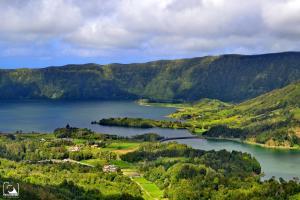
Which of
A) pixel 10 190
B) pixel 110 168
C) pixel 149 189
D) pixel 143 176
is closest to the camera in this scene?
pixel 10 190

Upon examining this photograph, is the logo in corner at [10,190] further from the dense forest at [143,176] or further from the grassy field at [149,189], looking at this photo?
the grassy field at [149,189]

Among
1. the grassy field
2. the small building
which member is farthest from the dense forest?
the small building

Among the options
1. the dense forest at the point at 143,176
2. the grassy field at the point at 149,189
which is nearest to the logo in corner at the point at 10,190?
the dense forest at the point at 143,176

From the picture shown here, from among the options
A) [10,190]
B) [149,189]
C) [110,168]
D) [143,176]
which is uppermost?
[10,190]

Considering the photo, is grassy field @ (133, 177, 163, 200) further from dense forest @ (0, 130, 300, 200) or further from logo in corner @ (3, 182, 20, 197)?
logo in corner @ (3, 182, 20, 197)

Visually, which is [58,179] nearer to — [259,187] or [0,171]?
[0,171]

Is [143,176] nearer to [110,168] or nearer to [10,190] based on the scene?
[110,168]

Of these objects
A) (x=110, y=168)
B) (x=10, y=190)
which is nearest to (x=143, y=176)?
(x=110, y=168)

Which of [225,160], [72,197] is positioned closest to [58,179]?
[72,197]
